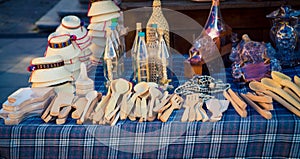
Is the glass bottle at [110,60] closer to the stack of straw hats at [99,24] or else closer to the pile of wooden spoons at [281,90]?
the stack of straw hats at [99,24]

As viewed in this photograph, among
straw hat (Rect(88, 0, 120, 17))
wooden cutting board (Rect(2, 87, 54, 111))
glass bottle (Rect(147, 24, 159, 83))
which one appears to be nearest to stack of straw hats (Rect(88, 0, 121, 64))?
straw hat (Rect(88, 0, 120, 17))

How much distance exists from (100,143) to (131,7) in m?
1.18

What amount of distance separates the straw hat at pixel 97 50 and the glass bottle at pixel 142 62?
0.37 m

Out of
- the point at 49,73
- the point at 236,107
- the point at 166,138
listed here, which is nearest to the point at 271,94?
the point at 236,107

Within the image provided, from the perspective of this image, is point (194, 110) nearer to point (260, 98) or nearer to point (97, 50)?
point (260, 98)

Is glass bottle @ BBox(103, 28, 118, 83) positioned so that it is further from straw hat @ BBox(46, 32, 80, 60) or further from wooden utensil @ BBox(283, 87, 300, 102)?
wooden utensil @ BBox(283, 87, 300, 102)

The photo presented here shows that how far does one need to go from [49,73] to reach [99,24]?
493 millimetres

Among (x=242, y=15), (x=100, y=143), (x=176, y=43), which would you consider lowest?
(x=100, y=143)

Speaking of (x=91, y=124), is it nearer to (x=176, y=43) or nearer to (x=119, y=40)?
(x=119, y=40)

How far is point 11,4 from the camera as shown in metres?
7.46

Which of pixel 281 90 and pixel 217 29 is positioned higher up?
pixel 217 29

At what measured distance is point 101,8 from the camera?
187 cm

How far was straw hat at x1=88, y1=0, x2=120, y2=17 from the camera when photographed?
186cm

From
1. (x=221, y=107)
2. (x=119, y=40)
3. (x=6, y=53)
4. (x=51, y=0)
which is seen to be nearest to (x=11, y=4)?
(x=51, y=0)
